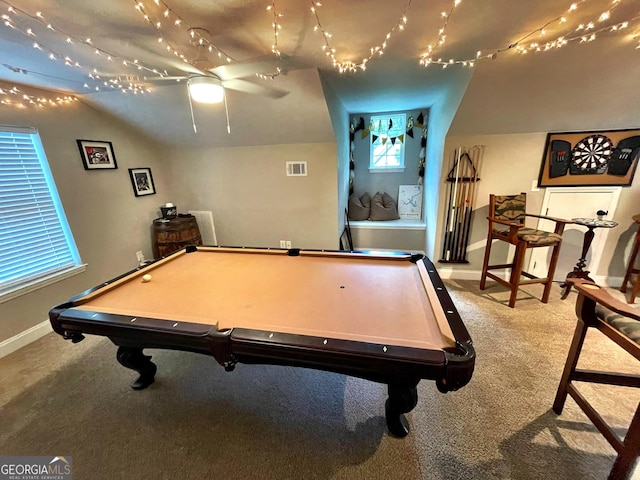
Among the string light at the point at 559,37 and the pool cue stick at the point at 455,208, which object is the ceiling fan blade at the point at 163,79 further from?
the pool cue stick at the point at 455,208

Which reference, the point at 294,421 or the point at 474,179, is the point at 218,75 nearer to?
the point at 294,421

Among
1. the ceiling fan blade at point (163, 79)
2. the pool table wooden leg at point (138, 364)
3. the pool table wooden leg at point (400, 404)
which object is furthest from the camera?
the ceiling fan blade at point (163, 79)

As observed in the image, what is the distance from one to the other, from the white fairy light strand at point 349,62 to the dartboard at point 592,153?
2.38 meters

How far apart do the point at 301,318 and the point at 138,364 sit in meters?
1.28

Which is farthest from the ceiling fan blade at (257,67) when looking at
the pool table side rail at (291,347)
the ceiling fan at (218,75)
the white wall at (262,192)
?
the pool table side rail at (291,347)

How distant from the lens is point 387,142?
13.9 ft

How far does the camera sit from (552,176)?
274cm

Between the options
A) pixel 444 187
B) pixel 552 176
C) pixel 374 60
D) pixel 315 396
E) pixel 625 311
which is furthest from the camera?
pixel 444 187

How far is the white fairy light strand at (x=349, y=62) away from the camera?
4.73ft

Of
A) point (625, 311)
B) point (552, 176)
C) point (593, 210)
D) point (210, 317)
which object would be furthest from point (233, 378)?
point (593, 210)

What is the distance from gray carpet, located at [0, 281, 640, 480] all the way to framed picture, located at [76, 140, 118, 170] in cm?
188

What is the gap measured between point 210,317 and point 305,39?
185cm

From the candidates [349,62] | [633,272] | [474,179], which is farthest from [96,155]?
[633,272]

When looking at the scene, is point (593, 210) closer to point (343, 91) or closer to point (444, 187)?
point (444, 187)
